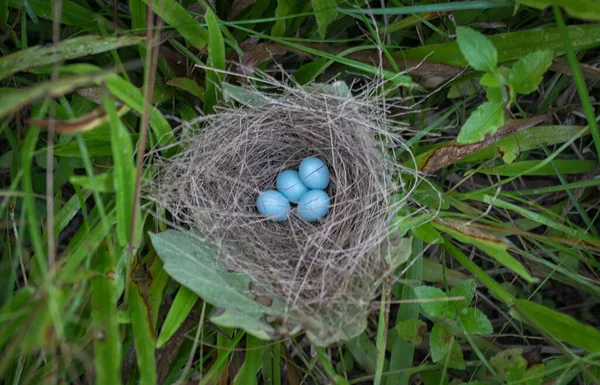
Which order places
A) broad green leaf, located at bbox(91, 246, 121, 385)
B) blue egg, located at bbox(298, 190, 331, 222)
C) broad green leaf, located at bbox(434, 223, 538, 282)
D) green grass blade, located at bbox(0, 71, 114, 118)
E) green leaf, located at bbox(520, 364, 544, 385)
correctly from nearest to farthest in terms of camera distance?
green grass blade, located at bbox(0, 71, 114, 118) < broad green leaf, located at bbox(91, 246, 121, 385) < broad green leaf, located at bbox(434, 223, 538, 282) < green leaf, located at bbox(520, 364, 544, 385) < blue egg, located at bbox(298, 190, 331, 222)

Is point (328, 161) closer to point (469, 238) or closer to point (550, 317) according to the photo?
point (469, 238)

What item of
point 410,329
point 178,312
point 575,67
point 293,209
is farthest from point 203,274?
point 575,67

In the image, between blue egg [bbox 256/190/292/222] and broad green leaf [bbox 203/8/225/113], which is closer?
broad green leaf [bbox 203/8/225/113]

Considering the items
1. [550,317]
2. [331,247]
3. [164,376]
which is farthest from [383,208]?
[164,376]

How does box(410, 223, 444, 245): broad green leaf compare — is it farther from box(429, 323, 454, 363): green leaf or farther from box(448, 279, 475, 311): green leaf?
box(429, 323, 454, 363): green leaf

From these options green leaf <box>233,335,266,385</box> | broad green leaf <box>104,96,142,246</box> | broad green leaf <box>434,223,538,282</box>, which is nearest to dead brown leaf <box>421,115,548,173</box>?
broad green leaf <box>434,223,538,282</box>

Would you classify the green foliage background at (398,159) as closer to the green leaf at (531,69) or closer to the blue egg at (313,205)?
the green leaf at (531,69)

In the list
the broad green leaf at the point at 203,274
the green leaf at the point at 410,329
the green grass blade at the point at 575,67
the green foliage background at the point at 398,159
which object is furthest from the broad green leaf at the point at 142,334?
the green grass blade at the point at 575,67

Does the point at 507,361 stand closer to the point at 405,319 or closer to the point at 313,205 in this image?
the point at 405,319
